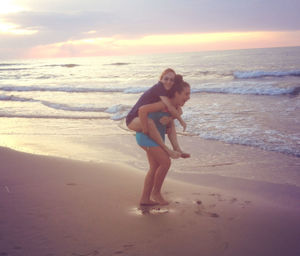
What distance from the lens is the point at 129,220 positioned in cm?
338

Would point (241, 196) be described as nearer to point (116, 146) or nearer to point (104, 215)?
point (104, 215)

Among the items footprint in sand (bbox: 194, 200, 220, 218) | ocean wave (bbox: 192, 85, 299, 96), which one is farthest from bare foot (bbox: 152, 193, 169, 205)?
ocean wave (bbox: 192, 85, 299, 96)

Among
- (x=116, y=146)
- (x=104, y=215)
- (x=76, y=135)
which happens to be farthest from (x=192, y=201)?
(x=76, y=135)

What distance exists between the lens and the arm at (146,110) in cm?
346

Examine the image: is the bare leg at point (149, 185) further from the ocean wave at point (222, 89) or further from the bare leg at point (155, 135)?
the ocean wave at point (222, 89)

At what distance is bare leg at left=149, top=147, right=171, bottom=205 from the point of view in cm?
369

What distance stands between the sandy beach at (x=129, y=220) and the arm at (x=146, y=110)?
98 cm

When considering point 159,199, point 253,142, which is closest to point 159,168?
point 159,199

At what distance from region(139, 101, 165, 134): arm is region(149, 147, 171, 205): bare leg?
33 cm

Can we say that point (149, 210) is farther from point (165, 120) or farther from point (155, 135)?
point (165, 120)

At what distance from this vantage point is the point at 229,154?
21.0 feet

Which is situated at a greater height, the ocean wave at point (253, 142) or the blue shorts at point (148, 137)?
the blue shorts at point (148, 137)

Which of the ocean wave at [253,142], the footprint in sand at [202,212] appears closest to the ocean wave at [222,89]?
the ocean wave at [253,142]

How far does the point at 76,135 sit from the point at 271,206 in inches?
219
